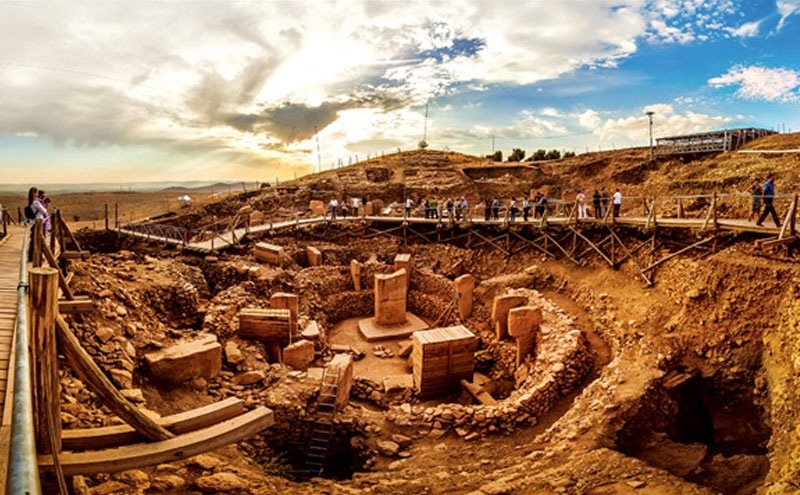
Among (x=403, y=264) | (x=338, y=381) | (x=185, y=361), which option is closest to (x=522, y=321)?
(x=338, y=381)

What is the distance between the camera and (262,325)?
11.0m

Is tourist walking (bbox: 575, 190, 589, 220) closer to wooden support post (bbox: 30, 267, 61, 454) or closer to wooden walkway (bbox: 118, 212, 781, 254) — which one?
wooden walkway (bbox: 118, 212, 781, 254)

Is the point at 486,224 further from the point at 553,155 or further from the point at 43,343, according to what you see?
the point at 553,155

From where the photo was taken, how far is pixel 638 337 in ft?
35.2

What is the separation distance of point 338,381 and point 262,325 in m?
2.77

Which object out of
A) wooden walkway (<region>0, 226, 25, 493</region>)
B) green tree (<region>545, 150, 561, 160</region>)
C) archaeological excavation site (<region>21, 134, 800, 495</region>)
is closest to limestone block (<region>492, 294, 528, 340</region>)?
archaeological excavation site (<region>21, 134, 800, 495</region>)

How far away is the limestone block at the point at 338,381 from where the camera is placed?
9.31 metres

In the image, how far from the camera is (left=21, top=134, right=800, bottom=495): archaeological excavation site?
572cm

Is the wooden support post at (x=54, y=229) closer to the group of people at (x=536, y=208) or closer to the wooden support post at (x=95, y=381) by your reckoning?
the wooden support post at (x=95, y=381)

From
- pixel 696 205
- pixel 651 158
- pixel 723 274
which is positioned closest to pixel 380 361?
pixel 723 274

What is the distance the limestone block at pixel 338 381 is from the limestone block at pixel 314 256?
9.38 m

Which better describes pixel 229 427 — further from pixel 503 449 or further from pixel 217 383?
pixel 503 449

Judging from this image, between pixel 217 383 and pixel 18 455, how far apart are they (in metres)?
7.63

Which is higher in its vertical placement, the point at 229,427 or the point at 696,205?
the point at 696,205
